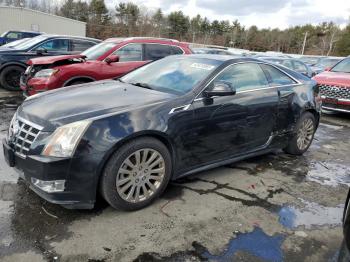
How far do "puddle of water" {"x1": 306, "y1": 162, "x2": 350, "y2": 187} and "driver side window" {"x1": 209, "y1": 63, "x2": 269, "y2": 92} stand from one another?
4.74 ft

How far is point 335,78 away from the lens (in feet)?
28.8

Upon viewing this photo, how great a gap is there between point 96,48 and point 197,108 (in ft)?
17.3

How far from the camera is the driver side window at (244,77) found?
4161mm

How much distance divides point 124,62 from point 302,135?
4293mm

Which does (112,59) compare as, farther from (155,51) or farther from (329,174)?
(329,174)

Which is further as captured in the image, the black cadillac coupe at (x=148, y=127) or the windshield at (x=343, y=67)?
the windshield at (x=343, y=67)

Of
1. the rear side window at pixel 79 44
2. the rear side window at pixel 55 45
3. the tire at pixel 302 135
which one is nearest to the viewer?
the tire at pixel 302 135

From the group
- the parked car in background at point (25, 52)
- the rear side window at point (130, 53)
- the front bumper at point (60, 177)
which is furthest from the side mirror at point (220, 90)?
the parked car in background at point (25, 52)

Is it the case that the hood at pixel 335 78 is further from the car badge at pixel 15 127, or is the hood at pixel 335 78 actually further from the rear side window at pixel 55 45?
the car badge at pixel 15 127

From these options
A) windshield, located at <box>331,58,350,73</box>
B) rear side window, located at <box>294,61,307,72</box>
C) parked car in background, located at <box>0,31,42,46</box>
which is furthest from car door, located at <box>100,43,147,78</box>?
parked car in background, located at <box>0,31,42,46</box>

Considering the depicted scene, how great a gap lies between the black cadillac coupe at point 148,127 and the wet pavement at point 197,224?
26 centimetres

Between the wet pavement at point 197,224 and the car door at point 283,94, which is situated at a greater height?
the car door at point 283,94

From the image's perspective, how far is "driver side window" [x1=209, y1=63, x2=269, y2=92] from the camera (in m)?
4.16

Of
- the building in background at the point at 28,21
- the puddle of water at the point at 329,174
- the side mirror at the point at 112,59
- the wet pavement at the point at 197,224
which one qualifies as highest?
the building in background at the point at 28,21
